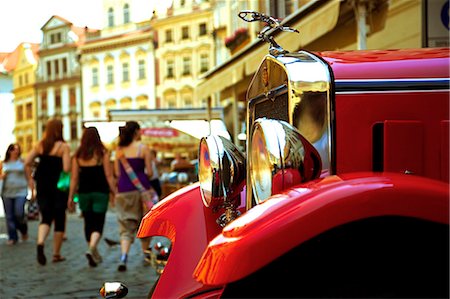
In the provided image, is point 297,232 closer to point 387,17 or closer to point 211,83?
point 387,17

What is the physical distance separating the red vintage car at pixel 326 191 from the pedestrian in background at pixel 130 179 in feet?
13.0

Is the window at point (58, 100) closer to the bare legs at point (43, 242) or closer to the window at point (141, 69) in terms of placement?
the window at point (141, 69)

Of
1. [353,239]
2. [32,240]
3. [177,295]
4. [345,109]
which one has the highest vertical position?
[345,109]

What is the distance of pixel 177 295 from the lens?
310 centimetres

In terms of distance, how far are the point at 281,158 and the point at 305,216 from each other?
43 cm

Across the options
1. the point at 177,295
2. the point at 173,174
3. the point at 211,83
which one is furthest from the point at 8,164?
the point at 177,295

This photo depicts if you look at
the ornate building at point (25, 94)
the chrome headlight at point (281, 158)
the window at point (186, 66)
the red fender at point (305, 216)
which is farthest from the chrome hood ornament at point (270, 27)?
the ornate building at point (25, 94)

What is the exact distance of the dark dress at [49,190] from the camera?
27.2ft

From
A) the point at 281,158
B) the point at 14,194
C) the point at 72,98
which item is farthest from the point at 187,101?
the point at 281,158

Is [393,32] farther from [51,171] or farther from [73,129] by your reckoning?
[73,129]

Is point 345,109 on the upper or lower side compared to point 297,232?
upper

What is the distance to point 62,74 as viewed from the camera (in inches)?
2761

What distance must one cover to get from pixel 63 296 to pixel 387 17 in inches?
218

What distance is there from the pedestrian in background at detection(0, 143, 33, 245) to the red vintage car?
779 cm
